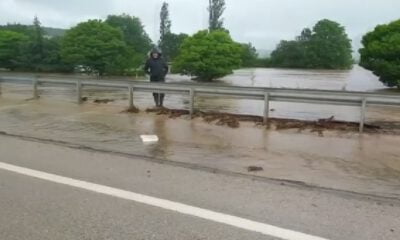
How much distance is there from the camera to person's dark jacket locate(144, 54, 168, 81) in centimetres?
1420

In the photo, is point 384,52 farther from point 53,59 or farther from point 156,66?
point 53,59

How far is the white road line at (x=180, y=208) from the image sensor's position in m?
4.42

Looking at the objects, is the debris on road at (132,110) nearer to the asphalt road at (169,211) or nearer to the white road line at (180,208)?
the asphalt road at (169,211)

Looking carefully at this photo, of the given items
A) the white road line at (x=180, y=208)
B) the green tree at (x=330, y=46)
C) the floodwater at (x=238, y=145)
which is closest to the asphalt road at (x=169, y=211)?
the white road line at (x=180, y=208)

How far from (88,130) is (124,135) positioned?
102cm

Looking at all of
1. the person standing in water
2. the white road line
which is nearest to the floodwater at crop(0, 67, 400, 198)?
the person standing in water

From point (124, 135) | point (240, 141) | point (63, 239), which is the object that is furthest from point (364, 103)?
point (63, 239)

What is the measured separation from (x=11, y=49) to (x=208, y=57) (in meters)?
22.6

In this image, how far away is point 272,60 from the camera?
3526 inches

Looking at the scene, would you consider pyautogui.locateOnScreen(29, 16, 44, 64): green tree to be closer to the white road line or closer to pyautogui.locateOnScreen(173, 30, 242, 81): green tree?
pyautogui.locateOnScreen(173, 30, 242, 81): green tree

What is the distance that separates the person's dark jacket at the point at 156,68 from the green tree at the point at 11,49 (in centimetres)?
3733

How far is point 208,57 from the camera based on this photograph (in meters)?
40.4

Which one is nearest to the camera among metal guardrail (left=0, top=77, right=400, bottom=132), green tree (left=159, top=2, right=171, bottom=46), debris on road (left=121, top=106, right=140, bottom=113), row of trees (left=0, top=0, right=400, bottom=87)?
metal guardrail (left=0, top=77, right=400, bottom=132)

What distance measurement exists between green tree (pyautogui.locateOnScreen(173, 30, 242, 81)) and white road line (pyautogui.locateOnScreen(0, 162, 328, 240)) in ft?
111
